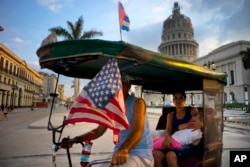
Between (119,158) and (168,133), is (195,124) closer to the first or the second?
(168,133)

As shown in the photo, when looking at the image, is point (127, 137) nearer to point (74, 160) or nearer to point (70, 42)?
point (70, 42)

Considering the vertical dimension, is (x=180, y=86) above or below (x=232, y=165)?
above

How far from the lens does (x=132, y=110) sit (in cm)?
261

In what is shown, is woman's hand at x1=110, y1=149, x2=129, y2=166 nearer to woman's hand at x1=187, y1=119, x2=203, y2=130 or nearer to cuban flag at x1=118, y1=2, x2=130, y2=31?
cuban flag at x1=118, y1=2, x2=130, y2=31

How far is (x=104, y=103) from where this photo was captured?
2414mm

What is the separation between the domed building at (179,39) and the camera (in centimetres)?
10275

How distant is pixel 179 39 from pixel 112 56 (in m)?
104

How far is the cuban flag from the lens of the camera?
3.26 m

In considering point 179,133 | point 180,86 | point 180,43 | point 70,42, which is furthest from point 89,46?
point 180,43

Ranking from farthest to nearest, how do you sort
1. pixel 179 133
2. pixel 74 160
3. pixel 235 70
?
pixel 235 70 → pixel 74 160 → pixel 179 133

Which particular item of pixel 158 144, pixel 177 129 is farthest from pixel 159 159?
pixel 177 129

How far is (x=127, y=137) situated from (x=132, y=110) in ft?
0.93

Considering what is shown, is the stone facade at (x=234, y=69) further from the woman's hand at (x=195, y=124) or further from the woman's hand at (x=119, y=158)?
the woman's hand at (x=119, y=158)

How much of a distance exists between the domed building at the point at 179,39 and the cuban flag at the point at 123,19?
100 meters
